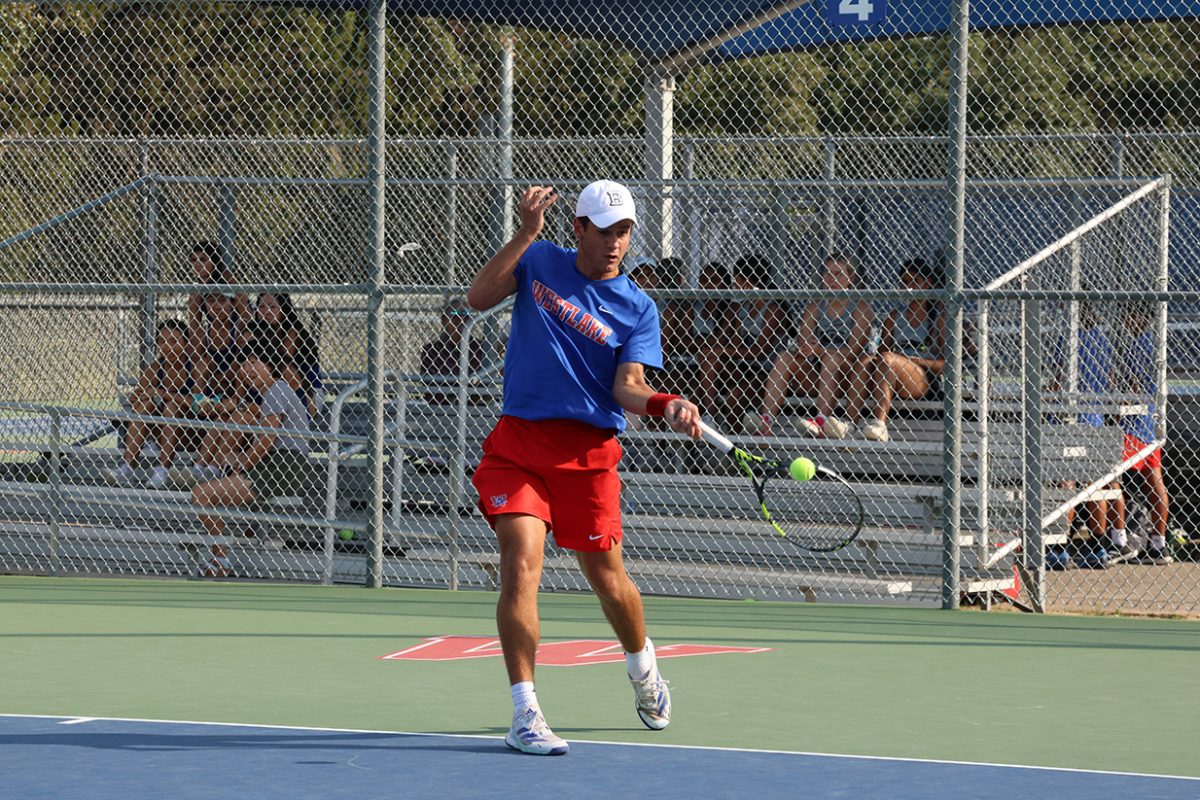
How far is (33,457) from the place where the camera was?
18.8 m

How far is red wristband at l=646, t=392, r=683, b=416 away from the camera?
19.9ft

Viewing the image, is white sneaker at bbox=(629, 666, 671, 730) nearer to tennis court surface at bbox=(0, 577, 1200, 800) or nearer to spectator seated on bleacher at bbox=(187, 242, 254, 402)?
tennis court surface at bbox=(0, 577, 1200, 800)

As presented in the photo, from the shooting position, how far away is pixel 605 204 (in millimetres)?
6195

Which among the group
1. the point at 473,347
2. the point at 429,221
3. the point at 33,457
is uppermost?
the point at 429,221

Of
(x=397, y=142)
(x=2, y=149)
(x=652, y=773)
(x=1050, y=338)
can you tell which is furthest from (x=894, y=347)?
(x=2, y=149)

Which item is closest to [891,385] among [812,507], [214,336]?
[812,507]

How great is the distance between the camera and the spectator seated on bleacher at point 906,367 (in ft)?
35.6

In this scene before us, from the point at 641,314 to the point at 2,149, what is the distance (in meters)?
14.8

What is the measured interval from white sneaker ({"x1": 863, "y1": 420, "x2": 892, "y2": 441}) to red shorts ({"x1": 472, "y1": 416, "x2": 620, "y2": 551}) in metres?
4.70

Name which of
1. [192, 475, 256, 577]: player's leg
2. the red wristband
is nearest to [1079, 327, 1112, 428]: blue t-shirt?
[192, 475, 256, 577]: player's leg

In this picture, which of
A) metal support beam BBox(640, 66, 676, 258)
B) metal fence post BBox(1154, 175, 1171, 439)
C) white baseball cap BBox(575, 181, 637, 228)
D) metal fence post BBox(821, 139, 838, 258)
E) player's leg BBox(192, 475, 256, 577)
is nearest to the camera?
white baseball cap BBox(575, 181, 637, 228)

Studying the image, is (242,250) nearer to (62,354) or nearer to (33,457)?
(62,354)

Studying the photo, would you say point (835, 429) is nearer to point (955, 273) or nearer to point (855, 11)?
point (955, 273)

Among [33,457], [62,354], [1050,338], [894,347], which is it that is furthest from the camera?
[62,354]
